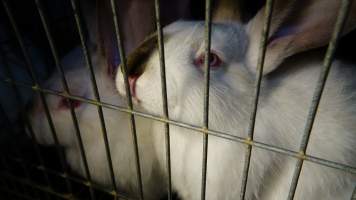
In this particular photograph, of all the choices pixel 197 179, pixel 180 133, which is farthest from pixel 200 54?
pixel 197 179

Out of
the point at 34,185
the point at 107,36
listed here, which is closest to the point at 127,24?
the point at 107,36

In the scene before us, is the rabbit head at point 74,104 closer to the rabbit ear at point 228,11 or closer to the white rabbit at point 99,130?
the white rabbit at point 99,130

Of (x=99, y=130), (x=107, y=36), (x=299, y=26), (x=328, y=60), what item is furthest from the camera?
(x=99, y=130)

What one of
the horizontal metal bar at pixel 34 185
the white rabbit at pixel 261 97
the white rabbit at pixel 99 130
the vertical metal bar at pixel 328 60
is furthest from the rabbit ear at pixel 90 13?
the vertical metal bar at pixel 328 60

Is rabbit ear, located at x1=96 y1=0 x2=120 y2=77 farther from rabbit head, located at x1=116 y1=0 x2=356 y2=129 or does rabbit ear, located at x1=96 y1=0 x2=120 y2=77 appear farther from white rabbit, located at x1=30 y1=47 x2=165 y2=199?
rabbit head, located at x1=116 y1=0 x2=356 y2=129

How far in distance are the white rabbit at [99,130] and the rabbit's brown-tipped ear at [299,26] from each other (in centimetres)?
47

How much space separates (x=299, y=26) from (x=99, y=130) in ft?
2.18

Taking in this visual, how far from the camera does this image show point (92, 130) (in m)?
1.09

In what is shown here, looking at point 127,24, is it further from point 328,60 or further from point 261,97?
point 328,60

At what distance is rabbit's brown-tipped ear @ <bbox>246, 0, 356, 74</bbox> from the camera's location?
2.34 feet

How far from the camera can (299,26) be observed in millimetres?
766

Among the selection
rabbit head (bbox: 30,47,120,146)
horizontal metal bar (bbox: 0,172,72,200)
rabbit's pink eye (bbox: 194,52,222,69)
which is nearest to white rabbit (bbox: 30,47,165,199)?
rabbit head (bbox: 30,47,120,146)

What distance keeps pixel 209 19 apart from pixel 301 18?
31cm

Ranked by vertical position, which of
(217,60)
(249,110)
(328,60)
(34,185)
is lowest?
(34,185)
